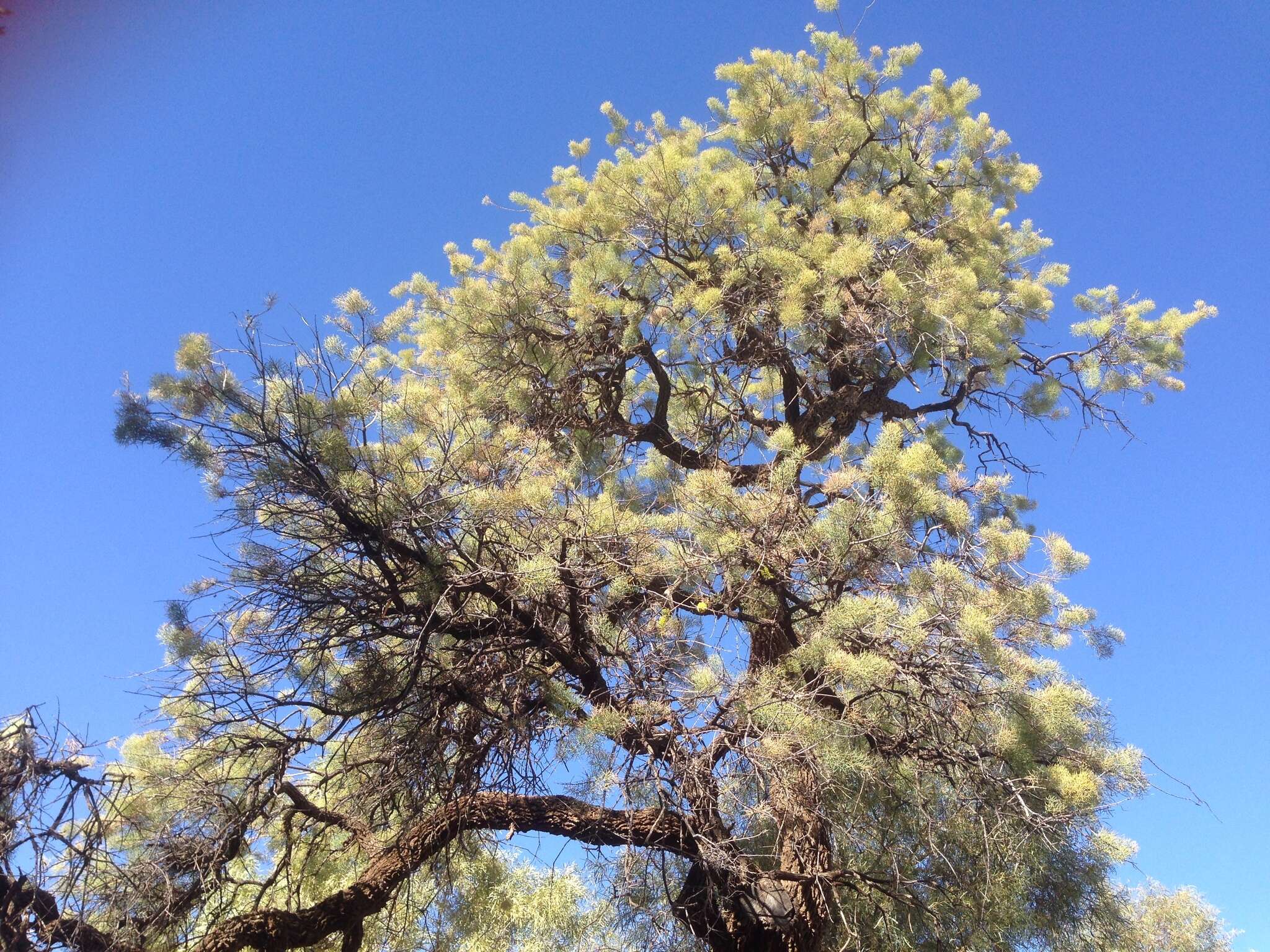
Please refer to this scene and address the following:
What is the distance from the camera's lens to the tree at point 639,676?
133 inches

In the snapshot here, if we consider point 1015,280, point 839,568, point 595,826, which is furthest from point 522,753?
point 1015,280

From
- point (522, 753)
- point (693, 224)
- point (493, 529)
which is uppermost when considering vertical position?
point (693, 224)

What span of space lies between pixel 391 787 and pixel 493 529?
134 cm

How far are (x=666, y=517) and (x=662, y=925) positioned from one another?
198cm

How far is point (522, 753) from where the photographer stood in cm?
402

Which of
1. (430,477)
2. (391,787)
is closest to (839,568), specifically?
(430,477)

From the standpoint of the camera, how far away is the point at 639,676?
4055 millimetres

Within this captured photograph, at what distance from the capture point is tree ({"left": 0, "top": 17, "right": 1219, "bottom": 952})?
11.1 feet

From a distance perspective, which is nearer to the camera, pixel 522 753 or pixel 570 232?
pixel 522 753

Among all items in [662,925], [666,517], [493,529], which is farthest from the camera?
[666,517]

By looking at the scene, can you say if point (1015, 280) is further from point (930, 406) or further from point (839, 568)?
point (839, 568)

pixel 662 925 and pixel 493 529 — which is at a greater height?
pixel 493 529

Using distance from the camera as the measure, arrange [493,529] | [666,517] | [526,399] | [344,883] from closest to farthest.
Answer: [493,529] < [666,517] < [344,883] < [526,399]

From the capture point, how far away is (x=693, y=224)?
5676 millimetres
